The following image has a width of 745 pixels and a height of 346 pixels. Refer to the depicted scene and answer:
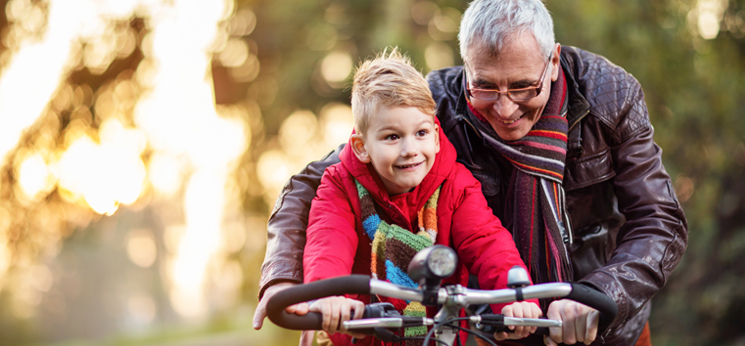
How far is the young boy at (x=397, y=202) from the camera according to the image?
1.86m

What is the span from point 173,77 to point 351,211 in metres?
5.38

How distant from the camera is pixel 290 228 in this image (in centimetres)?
213

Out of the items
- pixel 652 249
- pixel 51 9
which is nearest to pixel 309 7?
pixel 51 9

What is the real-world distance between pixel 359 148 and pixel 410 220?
0.29m

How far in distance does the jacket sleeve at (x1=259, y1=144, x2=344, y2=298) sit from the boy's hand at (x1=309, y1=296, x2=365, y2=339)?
41 centimetres

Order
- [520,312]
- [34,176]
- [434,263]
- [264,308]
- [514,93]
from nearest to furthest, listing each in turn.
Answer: [434,263]
[520,312]
[264,308]
[514,93]
[34,176]

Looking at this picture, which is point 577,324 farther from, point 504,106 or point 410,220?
point 504,106

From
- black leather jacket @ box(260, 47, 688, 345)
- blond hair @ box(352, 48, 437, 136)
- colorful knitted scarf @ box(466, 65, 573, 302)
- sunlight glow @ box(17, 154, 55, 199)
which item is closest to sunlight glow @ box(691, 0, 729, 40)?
black leather jacket @ box(260, 47, 688, 345)

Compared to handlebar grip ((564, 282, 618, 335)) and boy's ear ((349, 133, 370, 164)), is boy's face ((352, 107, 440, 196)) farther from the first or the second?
handlebar grip ((564, 282, 618, 335))

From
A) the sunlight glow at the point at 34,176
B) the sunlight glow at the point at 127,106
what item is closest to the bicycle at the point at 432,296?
the sunlight glow at the point at 127,106

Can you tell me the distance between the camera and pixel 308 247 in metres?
1.90

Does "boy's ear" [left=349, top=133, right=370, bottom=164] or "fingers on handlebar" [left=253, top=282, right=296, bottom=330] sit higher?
"boy's ear" [left=349, top=133, right=370, bottom=164]

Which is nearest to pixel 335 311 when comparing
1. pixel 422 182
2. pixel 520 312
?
pixel 520 312

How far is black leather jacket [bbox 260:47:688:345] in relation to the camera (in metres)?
1.97
